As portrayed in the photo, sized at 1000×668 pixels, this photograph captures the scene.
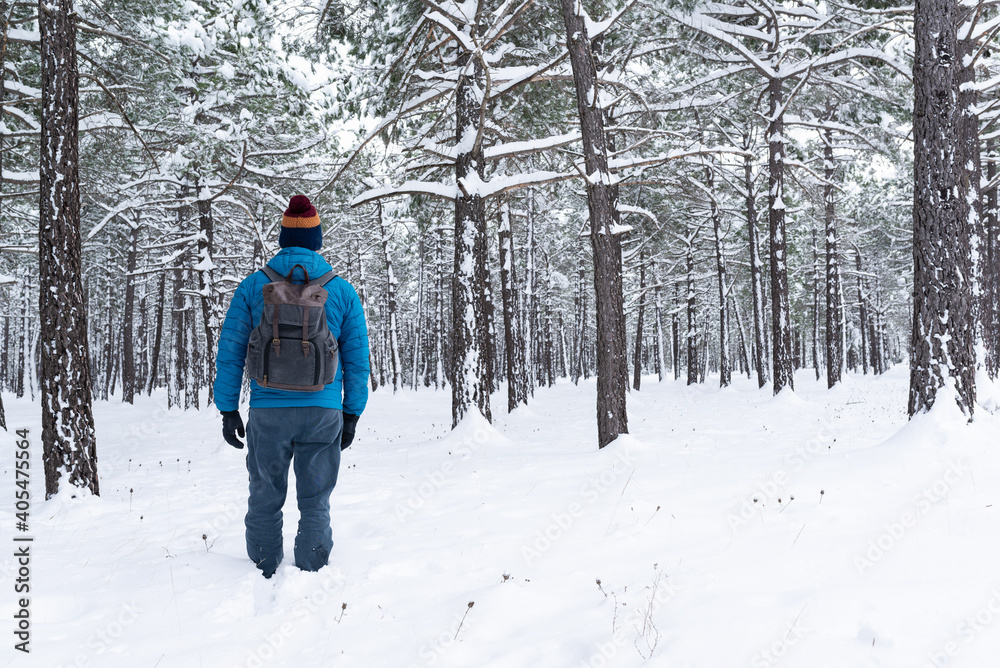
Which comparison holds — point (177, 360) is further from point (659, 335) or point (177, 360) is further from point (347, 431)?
point (659, 335)

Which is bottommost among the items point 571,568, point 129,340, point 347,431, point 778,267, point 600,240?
point 571,568

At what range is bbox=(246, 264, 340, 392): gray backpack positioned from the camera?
11.0ft

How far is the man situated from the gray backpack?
0.05 meters

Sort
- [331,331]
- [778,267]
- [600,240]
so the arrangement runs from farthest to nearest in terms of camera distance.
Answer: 1. [778,267]
2. [600,240]
3. [331,331]

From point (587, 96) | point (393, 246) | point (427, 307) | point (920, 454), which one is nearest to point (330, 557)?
point (920, 454)

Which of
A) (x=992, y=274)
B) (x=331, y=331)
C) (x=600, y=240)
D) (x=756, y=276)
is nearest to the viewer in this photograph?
(x=331, y=331)

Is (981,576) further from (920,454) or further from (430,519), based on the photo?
(430,519)

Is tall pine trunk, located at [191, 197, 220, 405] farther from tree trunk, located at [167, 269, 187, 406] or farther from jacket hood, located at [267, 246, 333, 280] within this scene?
jacket hood, located at [267, 246, 333, 280]

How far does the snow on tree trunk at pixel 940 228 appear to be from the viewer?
576 centimetres

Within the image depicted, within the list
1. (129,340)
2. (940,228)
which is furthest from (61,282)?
(129,340)

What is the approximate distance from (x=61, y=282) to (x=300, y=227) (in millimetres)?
3640

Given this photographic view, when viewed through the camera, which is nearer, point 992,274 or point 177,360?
point 992,274

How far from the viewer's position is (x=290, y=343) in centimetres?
337

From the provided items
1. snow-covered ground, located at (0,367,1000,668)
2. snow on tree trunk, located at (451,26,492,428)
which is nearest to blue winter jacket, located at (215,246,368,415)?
snow-covered ground, located at (0,367,1000,668)
